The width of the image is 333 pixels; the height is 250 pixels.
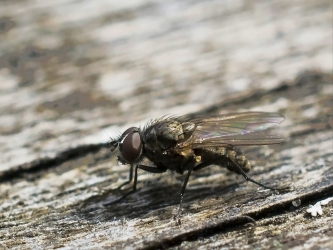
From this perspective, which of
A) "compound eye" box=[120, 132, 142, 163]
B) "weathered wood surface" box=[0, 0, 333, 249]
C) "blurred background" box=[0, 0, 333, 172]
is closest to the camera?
"weathered wood surface" box=[0, 0, 333, 249]

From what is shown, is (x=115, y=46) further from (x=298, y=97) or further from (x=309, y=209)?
(x=309, y=209)

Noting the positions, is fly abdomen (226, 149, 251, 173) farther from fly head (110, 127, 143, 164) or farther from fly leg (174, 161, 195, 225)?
fly head (110, 127, 143, 164)

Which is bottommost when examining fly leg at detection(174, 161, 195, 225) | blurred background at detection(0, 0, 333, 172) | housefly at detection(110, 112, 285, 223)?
fly leg at detection(174, 161, 195, 225)

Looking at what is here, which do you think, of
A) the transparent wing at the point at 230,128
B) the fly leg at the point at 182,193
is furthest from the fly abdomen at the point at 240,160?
the fly leg at the point at 182,193

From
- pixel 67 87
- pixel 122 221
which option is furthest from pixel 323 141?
pixel 67 87

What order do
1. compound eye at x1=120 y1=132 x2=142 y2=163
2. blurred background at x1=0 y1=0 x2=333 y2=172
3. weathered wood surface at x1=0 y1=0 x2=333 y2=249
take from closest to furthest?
1. weathered wood surface at x1=0 y1=0 x2=333 y2=249
2. compound eye at x1=120 y1=132 x2=142 y2=163
3. blurred background at x1=0 y1=0 x2=333 y2=172

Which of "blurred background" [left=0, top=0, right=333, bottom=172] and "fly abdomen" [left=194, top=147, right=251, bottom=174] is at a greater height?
"blurred background" [left=0, top=0, right=333, bottom=172]

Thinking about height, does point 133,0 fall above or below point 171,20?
above

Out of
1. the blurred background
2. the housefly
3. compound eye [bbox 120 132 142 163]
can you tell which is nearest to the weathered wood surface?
the blurred background
